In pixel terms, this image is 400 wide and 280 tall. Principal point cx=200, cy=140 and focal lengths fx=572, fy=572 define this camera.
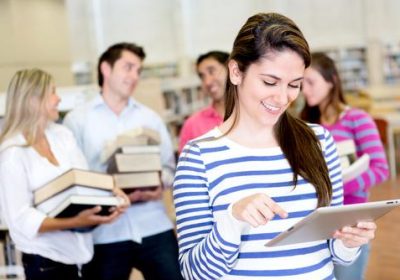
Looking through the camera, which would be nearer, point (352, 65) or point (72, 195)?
point (72, 195)

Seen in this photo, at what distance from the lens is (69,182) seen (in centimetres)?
240

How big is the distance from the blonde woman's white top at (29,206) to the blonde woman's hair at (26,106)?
52 millimetres

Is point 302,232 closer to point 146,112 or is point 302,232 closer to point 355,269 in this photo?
point 355,269

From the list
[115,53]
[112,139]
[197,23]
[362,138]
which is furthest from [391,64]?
[112,139]

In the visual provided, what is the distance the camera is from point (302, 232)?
136cm

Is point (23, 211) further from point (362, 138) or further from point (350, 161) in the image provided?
point (362, 138)

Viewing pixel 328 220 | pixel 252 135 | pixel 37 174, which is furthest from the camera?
pixel 37 174

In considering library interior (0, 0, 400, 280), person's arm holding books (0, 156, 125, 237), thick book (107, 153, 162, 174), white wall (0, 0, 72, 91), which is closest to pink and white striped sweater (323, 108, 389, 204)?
thick book (107, 153, 162, 174)

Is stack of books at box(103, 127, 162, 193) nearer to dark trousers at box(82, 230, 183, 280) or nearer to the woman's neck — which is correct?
dark trousers at box(82, 230, 183, 280)

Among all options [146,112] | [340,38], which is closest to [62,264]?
[146,112]

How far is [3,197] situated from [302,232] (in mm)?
1586

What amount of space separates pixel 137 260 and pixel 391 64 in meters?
10.7

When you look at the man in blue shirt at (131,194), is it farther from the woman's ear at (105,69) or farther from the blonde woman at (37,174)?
the blonde woman at (37,174)

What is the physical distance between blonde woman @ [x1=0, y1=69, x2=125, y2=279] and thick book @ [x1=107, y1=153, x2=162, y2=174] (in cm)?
16
